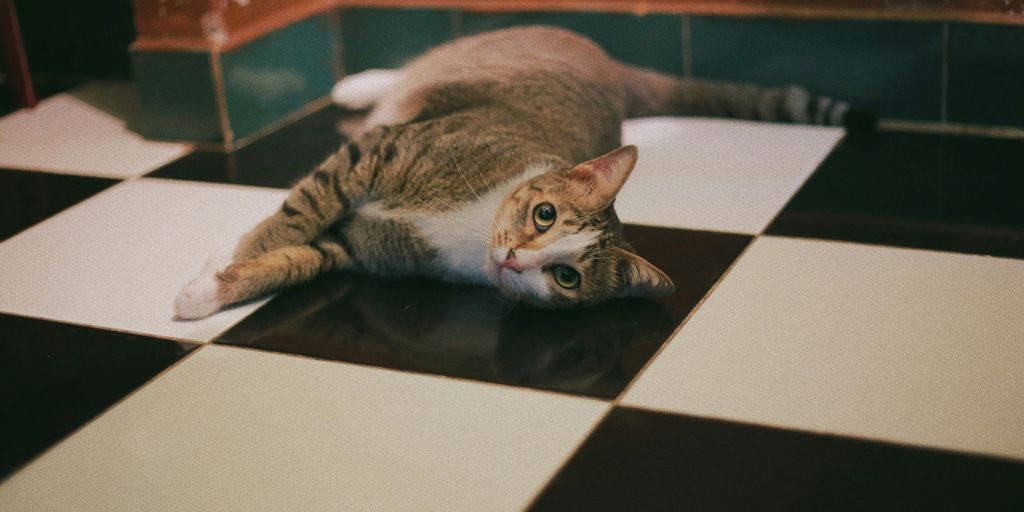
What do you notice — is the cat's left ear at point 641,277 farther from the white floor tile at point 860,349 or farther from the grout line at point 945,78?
the grout line at point 945,78

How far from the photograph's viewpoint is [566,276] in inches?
73.8

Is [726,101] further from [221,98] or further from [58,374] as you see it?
[58,374]

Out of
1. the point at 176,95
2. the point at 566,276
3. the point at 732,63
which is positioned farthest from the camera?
the point at 732,63

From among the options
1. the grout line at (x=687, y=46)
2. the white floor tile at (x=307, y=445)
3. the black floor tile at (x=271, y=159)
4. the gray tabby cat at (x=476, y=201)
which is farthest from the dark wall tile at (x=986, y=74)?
the white floor tile at (x=307, y=445)

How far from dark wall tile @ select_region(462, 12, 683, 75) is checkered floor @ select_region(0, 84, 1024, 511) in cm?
64

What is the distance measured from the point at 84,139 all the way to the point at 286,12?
621 mm

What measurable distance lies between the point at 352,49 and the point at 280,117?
1.40 feet

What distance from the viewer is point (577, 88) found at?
2605 millimetres

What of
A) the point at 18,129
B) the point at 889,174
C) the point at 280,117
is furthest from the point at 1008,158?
the point at 18,129

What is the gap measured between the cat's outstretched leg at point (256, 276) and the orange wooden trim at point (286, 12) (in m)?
0.94

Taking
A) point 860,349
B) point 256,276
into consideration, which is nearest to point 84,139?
point 256,276

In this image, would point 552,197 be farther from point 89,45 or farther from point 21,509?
point 89,45

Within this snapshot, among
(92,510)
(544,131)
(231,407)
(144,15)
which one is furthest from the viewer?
(144,15)

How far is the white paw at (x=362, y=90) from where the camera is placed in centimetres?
313
